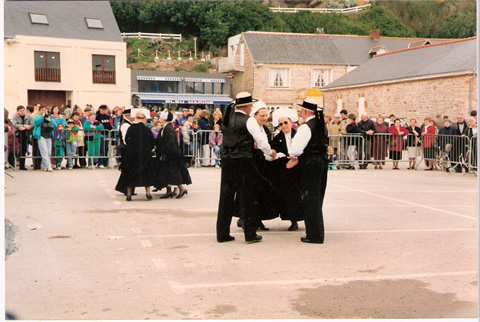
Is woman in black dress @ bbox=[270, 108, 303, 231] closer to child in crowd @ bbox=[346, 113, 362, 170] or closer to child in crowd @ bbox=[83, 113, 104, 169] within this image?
child in crowd @ bbox=[83, 113, 104, 169]

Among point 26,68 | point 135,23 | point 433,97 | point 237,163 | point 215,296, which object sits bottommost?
point 215,296

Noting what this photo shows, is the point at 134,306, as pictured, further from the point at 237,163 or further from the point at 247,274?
the point at 237,163

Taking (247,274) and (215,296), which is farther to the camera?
(247,274)

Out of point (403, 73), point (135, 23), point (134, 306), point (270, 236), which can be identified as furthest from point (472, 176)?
point (135, 23)

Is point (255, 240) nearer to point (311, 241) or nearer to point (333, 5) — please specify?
point (311, 241)

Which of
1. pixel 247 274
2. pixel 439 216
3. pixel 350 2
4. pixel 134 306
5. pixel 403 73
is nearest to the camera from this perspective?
pixel 134 306

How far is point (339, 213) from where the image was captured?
1061 cm

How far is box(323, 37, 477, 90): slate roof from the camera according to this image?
2947 centimetres

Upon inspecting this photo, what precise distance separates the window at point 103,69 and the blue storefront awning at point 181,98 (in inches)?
202

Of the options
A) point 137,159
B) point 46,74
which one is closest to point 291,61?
point 46,74

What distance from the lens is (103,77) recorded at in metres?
40.9

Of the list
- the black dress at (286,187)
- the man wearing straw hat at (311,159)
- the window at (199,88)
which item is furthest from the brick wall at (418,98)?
the man wearing straw hat at (311,159)

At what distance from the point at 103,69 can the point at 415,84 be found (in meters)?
20.8

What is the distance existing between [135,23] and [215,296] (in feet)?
188
